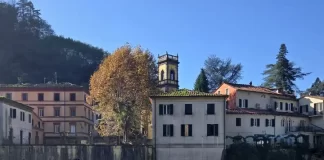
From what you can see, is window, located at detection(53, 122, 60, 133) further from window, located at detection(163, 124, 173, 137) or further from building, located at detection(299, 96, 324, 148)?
building, located at detection(299, 96, 324, 148)

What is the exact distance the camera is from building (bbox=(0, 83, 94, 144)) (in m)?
82.5

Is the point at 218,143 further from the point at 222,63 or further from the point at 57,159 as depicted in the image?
the point at 222,63

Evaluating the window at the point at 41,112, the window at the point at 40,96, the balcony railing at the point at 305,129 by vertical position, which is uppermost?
the window at the point at 40,96

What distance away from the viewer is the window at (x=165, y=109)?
188 ft

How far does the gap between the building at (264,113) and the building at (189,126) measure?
731 cm

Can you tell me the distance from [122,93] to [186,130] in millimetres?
11865

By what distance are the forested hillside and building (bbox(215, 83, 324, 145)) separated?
58650mm

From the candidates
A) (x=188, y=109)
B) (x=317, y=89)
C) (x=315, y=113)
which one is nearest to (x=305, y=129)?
(x=315, y=113)

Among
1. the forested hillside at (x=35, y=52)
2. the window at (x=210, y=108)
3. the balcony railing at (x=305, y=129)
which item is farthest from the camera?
the forested hillside at (x=35, y=52)

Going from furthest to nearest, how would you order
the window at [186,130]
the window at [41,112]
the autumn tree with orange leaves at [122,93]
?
the window at [41,112]
the autumn tree with orange leaves at [122,93]
the window at [186,130]

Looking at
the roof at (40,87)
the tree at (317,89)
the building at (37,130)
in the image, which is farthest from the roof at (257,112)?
the tree at (317,89)

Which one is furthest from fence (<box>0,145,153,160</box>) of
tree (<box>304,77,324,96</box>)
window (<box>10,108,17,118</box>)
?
tree (<box>304,77,324,96</box>)

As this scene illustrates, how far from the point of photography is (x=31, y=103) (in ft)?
271

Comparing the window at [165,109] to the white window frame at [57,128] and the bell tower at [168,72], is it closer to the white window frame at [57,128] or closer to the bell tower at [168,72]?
the white window frame at [57,128]
